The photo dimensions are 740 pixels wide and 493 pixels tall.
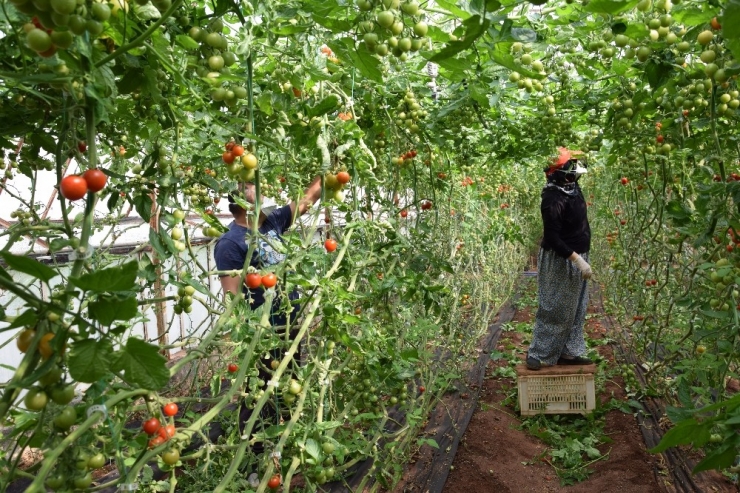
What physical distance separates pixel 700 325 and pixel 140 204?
7.95 ft

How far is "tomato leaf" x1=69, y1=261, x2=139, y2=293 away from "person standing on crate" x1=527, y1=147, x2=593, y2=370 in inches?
138

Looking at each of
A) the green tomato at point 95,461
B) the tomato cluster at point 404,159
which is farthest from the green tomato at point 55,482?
the tomato cluster at point 404,159

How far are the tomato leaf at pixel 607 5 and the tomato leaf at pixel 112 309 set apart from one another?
3.95 feet

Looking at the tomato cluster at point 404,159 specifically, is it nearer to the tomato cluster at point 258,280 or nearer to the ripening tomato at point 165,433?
the tomato cluster at point 258,280

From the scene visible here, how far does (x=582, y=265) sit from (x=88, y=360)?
3.54 meters

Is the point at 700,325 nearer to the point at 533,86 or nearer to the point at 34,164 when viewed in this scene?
the point at 533,86

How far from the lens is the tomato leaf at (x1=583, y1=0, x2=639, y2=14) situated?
4.40 ft

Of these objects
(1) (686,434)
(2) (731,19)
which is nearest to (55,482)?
(1) (686,434)

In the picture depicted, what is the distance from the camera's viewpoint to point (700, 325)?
2.58m

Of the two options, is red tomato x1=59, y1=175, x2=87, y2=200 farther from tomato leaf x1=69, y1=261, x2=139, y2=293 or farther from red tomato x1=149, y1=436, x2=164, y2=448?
red tomato x1=149, y1=436, x2=164, y2=448

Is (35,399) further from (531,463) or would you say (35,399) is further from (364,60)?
(531,463)

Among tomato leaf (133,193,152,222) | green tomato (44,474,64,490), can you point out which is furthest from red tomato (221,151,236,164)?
green tomato (44,474,64,490)

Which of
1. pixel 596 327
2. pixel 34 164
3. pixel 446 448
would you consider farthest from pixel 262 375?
pixel 596 327

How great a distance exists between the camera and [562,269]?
4070 millimetres
